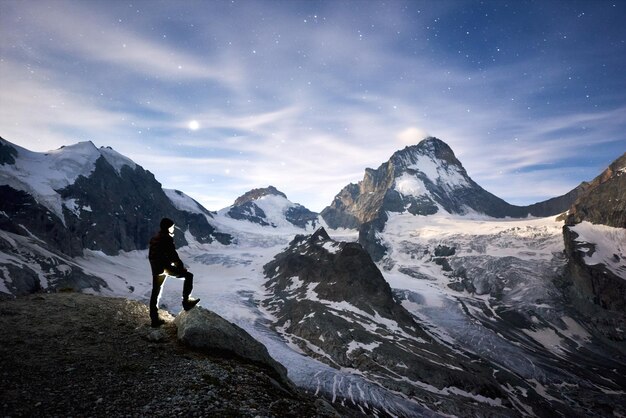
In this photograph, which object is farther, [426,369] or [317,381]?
[426,369]

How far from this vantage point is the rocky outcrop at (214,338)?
1243 cm

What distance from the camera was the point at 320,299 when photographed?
149750mm

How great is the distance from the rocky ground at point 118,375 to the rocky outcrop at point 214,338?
326 mm

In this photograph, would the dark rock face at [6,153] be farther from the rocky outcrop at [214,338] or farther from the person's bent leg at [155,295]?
the rocky outcrop at [214,338]

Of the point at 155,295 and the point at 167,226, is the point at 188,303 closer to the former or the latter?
the point at 155,295

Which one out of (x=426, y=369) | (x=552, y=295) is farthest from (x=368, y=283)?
(x=552, y=295)

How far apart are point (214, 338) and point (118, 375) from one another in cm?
344

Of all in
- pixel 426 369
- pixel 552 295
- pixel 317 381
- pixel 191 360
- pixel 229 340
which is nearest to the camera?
pixel 191 360

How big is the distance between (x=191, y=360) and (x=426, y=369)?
10314 cm

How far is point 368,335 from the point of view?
379 ft

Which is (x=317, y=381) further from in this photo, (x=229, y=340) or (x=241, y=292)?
(x=241, y=292)

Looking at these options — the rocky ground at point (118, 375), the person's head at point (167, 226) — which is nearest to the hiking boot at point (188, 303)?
the rocky ground at point (118, 375)

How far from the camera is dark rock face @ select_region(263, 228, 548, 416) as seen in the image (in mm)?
94375

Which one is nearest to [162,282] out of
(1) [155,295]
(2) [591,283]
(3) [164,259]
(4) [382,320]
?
(1) [155,295]
